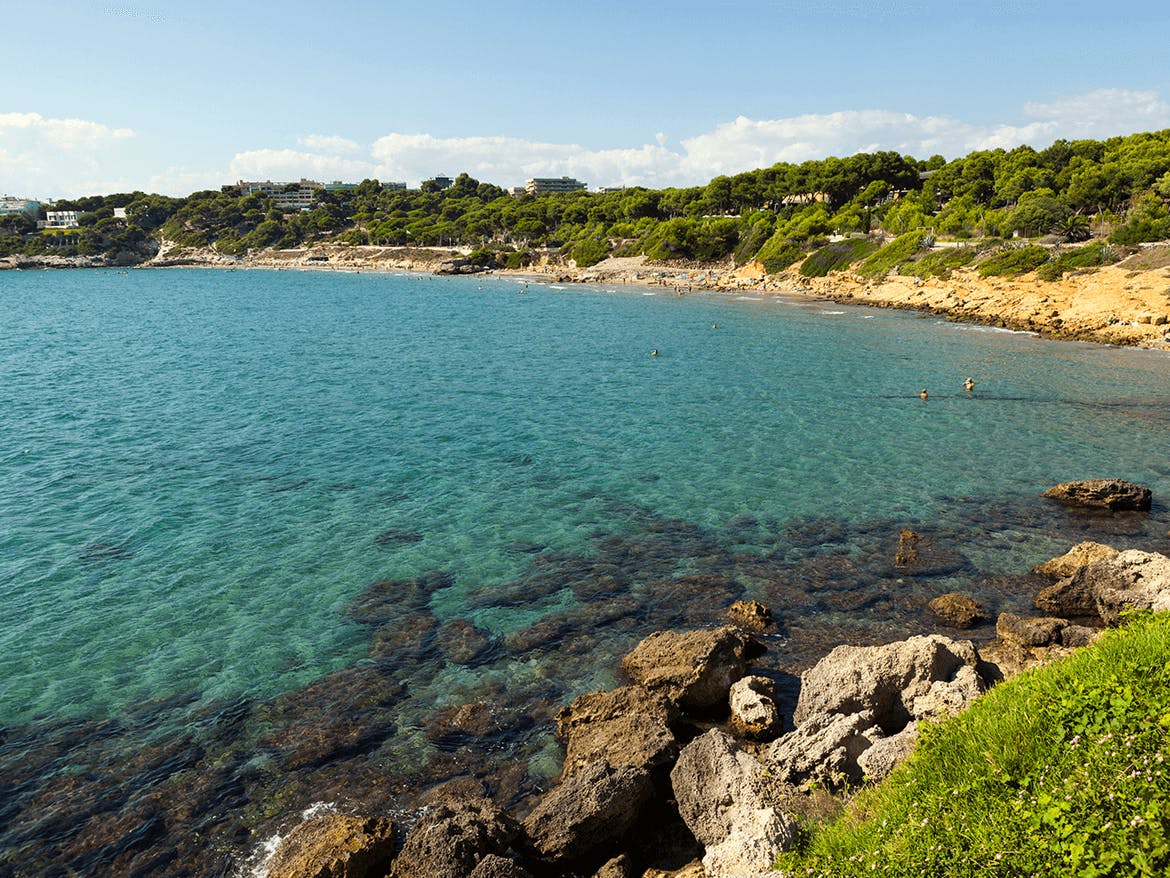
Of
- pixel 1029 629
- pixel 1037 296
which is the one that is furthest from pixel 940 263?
pixel 1029 629

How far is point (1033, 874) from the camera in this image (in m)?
7.25

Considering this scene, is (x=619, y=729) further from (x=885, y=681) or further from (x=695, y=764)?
(x=885, y=681)

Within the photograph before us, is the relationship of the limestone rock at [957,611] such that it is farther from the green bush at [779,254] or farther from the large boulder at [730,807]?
the green bush at [779,254]

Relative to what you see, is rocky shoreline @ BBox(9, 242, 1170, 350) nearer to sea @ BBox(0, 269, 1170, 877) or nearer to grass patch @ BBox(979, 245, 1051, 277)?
grass patch @ BBox(979, 245, 1051, 277)

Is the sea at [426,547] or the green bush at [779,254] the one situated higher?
the green bush at [779,254]

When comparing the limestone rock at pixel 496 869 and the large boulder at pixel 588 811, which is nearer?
the limestone rock at pixel 496 869

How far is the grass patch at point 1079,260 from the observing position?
81.8 metres

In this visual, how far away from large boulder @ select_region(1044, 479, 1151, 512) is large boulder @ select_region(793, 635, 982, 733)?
1621 centimetres

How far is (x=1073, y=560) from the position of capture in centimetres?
2169

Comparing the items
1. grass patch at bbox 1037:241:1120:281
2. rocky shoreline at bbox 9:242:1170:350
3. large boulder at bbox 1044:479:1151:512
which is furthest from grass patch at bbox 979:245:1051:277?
large boulder at bbox 1044:479:1151:512

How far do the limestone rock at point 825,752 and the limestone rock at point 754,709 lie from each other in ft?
4.59

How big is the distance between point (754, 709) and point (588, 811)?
512 centimetres

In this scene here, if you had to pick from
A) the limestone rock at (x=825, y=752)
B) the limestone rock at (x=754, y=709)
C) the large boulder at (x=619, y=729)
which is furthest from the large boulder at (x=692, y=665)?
the limestone rock at (x=825, y=752)

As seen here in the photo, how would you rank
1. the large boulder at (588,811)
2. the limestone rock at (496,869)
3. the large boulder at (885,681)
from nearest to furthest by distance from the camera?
the limestone rock at (496,869)
the large boulder at (588,811)
the large boulder at (885,681)
